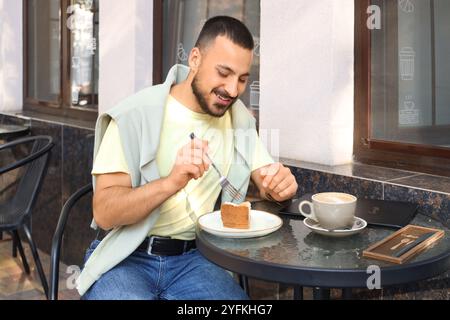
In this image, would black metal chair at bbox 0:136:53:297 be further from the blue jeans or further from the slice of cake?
the slice of cake

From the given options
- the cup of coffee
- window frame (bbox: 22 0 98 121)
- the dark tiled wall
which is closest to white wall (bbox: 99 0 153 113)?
the dark tiled wall

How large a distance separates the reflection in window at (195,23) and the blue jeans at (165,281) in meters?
1.21

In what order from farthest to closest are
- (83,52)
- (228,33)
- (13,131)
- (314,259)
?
(83,52) → (13,131) → (228,33) → (314,259)

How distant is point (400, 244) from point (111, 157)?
90 cm

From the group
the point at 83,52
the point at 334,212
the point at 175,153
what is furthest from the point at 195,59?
the point at 83,52

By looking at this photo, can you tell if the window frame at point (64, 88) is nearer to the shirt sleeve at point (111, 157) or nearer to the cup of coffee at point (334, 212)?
the shirt sleeve at point (111, 157)

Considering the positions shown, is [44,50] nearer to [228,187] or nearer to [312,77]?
[312,77]

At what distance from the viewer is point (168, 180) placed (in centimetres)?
177

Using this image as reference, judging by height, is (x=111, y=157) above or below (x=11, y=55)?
below

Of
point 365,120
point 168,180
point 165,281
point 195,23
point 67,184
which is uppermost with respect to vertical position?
point 195,23

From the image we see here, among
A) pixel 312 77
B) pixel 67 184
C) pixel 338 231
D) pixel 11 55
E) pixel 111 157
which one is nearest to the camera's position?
pixel 338 231

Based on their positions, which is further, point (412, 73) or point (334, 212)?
point (412, 73)

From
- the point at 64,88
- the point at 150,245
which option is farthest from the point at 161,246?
the point at 64,88

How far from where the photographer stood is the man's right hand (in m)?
1.72
